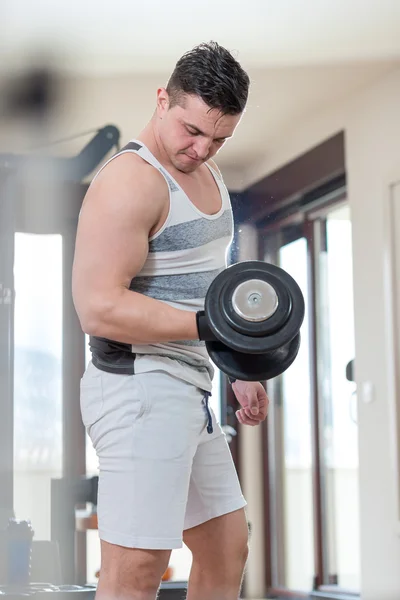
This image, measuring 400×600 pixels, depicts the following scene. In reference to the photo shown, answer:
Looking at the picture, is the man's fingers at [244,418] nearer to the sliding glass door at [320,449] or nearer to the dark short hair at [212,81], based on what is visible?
the dark short hair at [212,81]

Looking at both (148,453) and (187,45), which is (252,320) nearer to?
(148,453)

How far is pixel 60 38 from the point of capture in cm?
247

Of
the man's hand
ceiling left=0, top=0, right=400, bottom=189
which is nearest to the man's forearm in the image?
the man's hand

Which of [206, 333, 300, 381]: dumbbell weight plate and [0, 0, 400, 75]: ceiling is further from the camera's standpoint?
[0, 0, 400, 75]: ceiling

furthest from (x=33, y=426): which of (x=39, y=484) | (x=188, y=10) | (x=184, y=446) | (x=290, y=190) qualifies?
(x=184, y=446)

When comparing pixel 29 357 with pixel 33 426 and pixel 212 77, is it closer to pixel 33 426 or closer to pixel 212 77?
pixel 33 426

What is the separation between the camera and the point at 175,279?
54.0 inches

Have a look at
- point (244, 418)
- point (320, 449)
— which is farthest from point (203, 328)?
point (320, 449)

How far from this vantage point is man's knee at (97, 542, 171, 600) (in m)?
1.22

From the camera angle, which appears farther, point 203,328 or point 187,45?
point 187,45

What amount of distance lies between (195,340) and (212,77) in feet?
1.40

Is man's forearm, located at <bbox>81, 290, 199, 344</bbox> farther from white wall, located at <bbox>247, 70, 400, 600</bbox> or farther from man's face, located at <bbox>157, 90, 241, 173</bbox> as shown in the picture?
white wall, located at <bbox>247, 70, 400, 600</bbox>

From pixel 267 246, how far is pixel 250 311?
92 cm

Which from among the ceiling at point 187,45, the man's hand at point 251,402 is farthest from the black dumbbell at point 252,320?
the ceiling at point 187,45
